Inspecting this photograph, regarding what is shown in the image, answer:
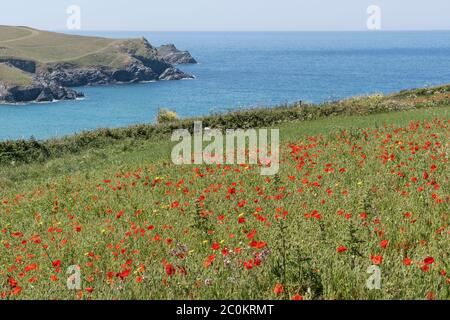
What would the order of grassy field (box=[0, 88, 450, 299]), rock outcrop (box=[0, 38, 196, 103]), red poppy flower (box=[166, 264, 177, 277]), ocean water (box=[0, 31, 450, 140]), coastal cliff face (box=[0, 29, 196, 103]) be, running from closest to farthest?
grassy field (box=[0, 88, 450, 299]), red poppy flower (box=[166, 264, 177, 277]), ocean water (box=[0, 31, 450, 140]), coastal cliff face (box=[0, 29, 196, 103]), rock outcrop (box=[0, 38, 196, 103])

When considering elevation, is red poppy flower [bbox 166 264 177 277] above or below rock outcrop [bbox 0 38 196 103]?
below

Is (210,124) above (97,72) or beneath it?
beneath

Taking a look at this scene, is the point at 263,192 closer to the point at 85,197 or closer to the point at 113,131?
the point at 85,197

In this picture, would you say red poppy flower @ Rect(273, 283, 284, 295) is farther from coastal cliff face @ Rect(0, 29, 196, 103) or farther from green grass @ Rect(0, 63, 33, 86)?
coastal cliff face @ Rect(0, 29, 196, 103)

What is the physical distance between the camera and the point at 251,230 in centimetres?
→ 735

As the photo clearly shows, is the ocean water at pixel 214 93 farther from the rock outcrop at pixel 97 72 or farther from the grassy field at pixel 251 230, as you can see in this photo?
the grassy field at pixel 251 230

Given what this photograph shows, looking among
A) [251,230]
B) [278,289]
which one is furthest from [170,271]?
[251,230]

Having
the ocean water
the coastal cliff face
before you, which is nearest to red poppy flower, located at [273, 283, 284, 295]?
the ocean water

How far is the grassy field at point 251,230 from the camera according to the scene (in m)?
4.85

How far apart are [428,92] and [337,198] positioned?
124 ft

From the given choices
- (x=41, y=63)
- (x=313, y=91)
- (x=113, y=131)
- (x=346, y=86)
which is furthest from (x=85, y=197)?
(x=41, y=63)

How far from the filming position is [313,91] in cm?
13012

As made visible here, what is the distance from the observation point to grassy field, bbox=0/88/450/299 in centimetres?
485

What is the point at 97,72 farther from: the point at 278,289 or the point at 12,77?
the point at 278,289
